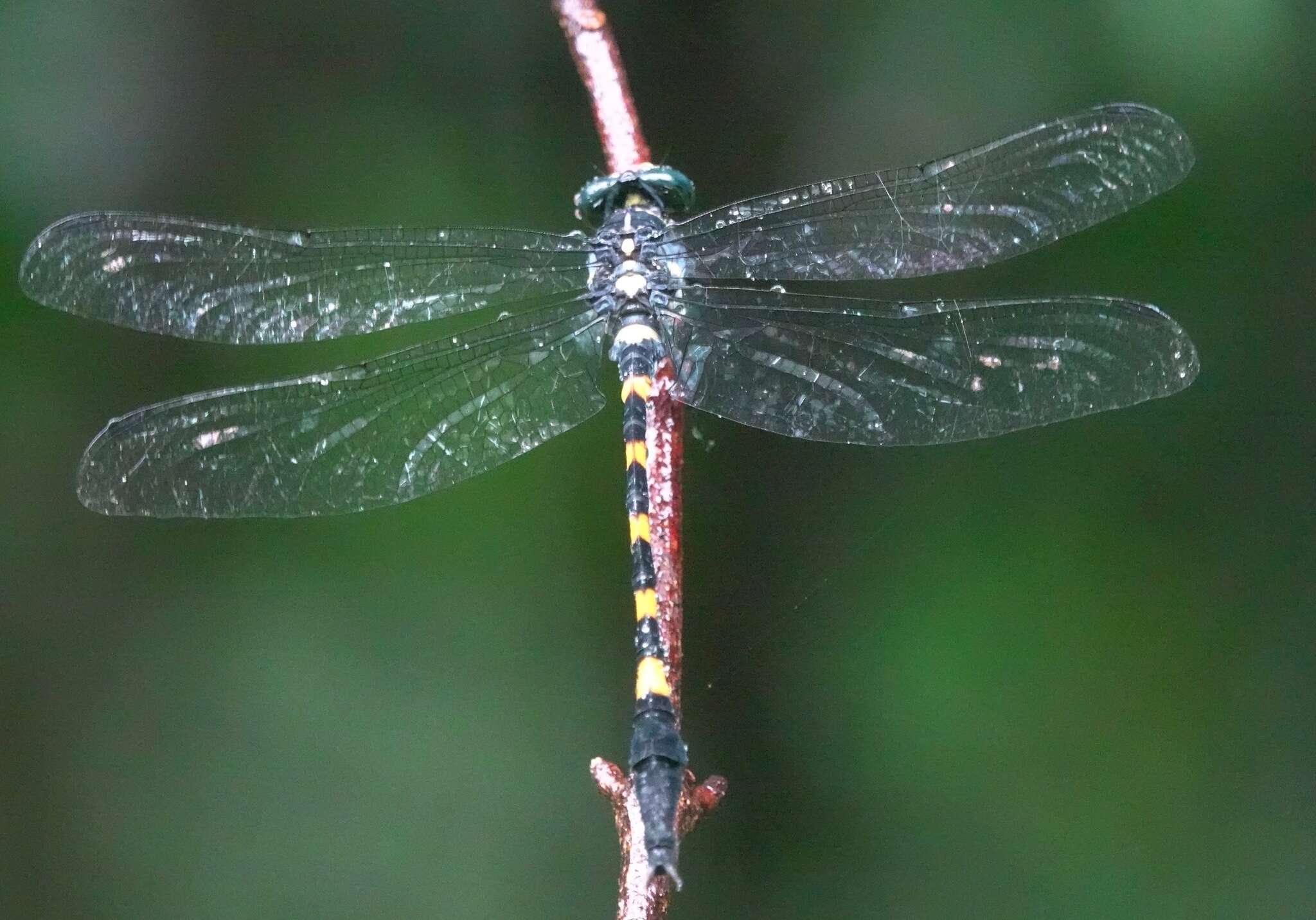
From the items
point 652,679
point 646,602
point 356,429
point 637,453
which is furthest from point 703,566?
point 356,429

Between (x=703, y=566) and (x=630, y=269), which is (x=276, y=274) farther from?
(x=703, y=566)

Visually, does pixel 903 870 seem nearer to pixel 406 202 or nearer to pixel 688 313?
pixel 688 313

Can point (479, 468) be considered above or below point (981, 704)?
above

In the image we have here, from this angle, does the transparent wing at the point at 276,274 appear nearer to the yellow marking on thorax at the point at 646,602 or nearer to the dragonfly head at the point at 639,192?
the dragonfly head at the point at 639,192

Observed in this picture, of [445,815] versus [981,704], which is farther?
[445,815]

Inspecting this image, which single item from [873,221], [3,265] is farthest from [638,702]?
[3,265]
